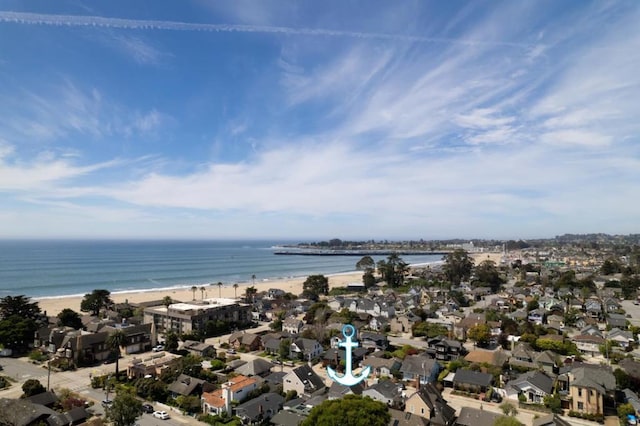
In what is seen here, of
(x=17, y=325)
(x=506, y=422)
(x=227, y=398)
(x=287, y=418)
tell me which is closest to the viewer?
(x=506, y=422)

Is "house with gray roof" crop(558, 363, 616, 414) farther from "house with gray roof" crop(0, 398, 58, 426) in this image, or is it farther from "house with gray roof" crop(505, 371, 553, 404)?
"house with gray roof" crop(0, 398, 58, 426)

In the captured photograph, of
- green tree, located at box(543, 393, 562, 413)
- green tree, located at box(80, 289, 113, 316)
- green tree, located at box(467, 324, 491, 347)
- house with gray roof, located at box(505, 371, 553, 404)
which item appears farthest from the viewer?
green tree, located at box(80, 289, 113, 316)

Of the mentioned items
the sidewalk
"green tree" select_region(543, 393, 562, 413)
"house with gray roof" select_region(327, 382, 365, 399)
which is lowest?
the sidewalk

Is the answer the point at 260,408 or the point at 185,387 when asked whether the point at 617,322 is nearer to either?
the point at 260,408

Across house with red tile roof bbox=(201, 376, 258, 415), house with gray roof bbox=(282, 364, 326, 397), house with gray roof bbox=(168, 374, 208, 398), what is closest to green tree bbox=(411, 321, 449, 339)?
house with gray roof bbox=(282, 364, 326, 397)

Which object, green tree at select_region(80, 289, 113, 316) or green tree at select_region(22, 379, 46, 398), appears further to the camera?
green tree at select_region(80, 289, 113, 316)

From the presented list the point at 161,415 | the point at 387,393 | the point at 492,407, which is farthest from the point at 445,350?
the point at 161,415

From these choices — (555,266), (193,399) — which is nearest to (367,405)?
(193,399)

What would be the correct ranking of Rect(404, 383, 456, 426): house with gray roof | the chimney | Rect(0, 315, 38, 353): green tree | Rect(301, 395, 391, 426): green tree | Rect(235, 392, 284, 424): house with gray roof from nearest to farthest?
1. Rect(301, 395, 391, 426): green tree
2. Rect(404, 383, 456, 426): house with gray roof
3. Rect(235, 392, 284, 424): house with gray roof
4. the chimney
5. Rect(0, 315, 38, 353): green tree
